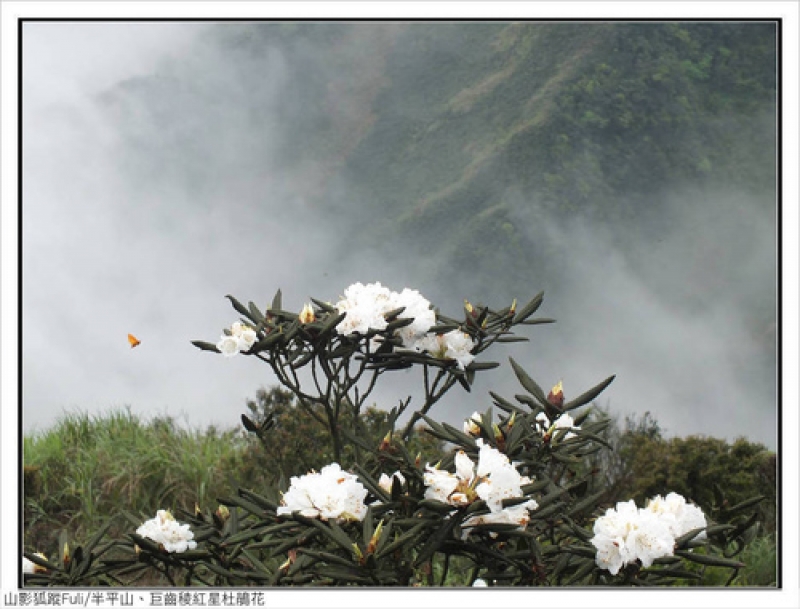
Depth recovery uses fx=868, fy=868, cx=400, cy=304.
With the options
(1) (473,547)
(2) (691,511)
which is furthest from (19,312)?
(2) (691,511)

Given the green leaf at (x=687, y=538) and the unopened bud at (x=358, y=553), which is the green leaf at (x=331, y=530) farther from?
the green leaf at (x=687, y=538)

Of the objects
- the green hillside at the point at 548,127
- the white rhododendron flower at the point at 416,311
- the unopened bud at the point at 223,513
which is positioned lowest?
the unopened bud at the point at 223,513

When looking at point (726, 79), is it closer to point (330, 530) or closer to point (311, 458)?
point (311, 458)

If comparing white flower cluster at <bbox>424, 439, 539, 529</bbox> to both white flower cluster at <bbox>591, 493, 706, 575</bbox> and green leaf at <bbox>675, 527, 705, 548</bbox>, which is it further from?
green leaf at <bbox>675, 527, 705, 548</bbox>

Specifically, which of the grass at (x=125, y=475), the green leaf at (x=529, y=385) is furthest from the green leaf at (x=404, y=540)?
the grass at (x=125, y=475)

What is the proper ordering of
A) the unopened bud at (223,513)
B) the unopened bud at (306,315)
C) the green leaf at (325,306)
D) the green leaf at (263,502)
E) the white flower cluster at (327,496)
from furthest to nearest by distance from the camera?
1. the green leaf at (325,306)
2. the unopened bud at (306,315)
3. the unopened bud at (223,513)
4. the green leaf at (263,502)
5. the white flower cluster at (327,496)

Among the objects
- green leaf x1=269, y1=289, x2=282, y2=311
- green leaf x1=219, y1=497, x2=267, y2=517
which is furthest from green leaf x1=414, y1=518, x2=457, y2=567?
green leaf x1=269, y1=289, x2=282, y2=311

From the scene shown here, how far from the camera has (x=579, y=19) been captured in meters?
2.70

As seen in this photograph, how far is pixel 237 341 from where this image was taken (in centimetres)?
214

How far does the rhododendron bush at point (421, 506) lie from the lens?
5.17 ft

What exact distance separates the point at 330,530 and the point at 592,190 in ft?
26.9

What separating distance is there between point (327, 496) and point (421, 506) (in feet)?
0.59

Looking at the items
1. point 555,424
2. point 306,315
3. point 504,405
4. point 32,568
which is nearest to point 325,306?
point 306,315

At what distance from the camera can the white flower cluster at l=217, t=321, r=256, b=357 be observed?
214 cm
